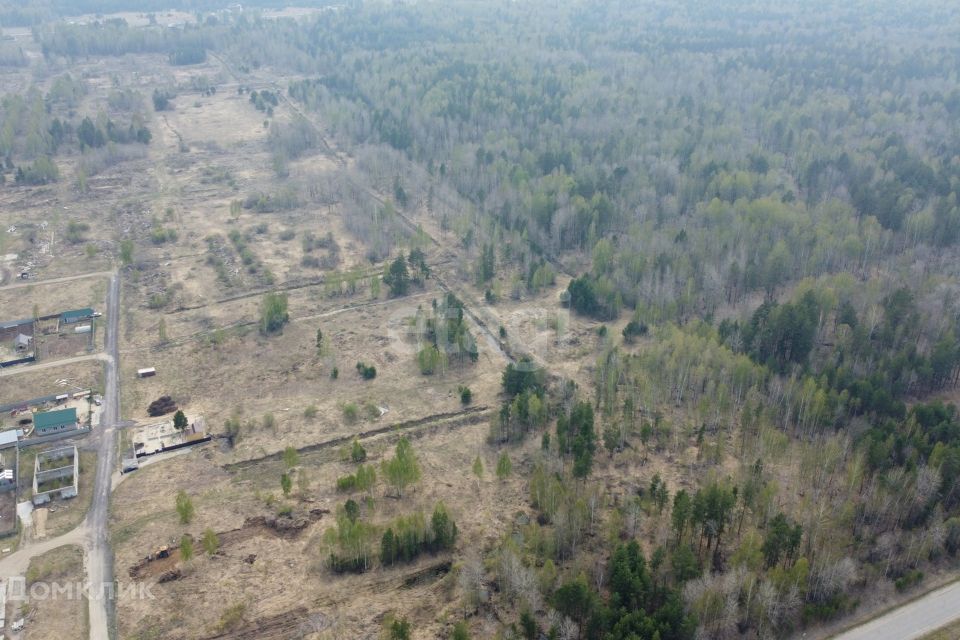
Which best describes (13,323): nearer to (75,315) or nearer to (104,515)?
(75,315)

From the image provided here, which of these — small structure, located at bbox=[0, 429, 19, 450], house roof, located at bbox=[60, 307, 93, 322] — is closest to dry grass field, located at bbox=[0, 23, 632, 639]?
house roof, located at bbox=[60, 307, 93, 322]

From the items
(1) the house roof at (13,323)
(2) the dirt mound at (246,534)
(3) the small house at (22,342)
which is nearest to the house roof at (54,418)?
(3) the small house at (22,342)

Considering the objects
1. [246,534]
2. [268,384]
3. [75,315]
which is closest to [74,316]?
[75,315]

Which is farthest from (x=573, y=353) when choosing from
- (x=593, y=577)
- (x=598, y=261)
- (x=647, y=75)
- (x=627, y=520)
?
(x=647, y=75)

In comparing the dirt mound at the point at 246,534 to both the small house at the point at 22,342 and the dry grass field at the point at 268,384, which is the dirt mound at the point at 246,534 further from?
the small house at the point at 22,342

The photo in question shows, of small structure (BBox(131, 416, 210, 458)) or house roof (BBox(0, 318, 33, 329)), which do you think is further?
house roof (BBox(0, 318, 33, 329))

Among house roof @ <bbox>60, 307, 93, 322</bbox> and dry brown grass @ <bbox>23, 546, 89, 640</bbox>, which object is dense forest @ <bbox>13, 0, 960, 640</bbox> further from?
house roof @ <bbox>60, 307, 93, 322</bbox>
